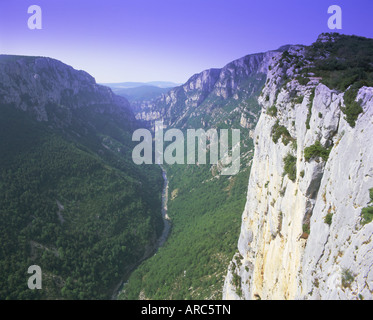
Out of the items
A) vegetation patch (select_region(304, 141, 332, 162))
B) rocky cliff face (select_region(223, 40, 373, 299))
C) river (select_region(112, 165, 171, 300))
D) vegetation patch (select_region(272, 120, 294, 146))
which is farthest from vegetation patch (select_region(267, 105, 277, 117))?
river (select_region(112, 165, 171, 300))

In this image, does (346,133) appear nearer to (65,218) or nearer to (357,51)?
(357,51)

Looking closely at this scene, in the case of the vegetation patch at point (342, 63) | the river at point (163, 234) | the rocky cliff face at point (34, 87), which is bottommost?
the river at point (163, 234)

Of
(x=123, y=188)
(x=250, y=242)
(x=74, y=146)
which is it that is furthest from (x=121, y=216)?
(x=250, y=242)

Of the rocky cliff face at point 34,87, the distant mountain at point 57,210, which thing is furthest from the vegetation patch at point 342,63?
the rocky cliff face at point 34,87

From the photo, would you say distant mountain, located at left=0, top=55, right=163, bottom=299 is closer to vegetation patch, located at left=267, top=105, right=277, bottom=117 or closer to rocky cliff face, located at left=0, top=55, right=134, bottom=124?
rocky cliff face, located at left=0, top=55, right=134, bottom=124

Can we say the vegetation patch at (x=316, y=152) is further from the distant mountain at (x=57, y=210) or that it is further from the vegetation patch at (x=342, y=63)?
the distant mountain at (x=57, y=210)

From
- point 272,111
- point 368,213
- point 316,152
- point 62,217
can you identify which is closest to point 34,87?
point 62,217
